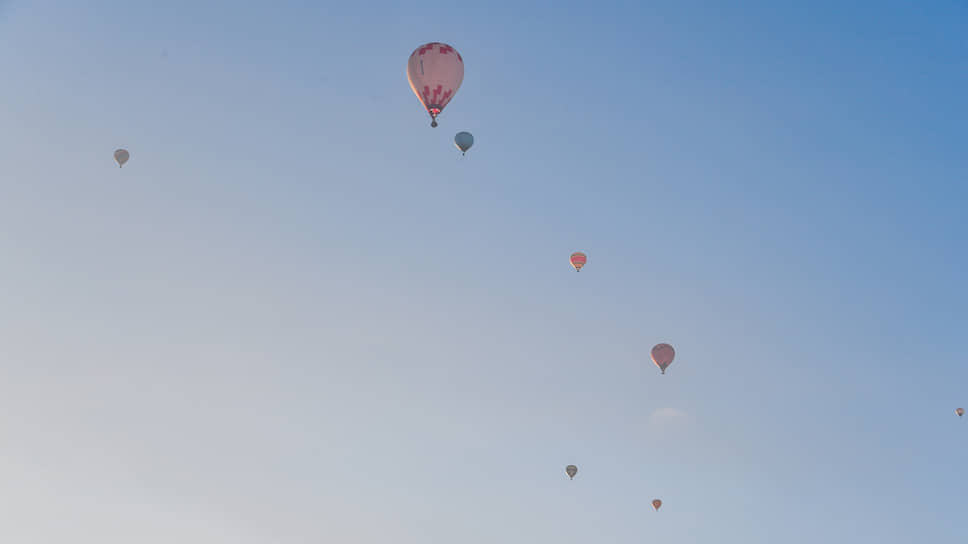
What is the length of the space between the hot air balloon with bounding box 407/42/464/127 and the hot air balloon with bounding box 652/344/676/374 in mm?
19899

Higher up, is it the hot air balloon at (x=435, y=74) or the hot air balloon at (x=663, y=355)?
the hot air balloon at (x=435, y=74)

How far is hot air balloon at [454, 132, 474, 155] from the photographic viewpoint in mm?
62938

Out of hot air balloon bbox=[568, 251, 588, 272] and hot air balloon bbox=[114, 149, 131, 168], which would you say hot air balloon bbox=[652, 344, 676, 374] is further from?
hot air balloon bbox=[114, 149, 131, 168]

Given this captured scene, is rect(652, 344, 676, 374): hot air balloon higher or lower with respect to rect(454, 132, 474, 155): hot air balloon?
lower

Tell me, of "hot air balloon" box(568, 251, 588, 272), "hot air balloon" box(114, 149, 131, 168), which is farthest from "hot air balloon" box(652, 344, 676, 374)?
"hot air balloon" box(114, 149, 131, 168)

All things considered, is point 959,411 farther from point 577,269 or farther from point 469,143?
point 469,143

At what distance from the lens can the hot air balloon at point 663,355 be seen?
66000 mm

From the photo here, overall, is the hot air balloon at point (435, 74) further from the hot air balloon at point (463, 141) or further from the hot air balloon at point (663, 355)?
the hot air balloon at point (663, 355)

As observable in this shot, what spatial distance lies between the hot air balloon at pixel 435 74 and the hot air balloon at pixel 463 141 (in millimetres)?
6396

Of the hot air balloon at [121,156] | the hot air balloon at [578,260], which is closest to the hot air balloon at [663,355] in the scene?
the hot air balloon at [578,260]

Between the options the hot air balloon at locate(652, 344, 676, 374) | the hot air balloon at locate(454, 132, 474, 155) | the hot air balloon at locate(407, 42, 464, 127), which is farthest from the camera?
the hot air balloon at locate(652, 344, 676, 374)

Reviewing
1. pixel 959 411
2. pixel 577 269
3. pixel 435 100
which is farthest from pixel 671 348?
pixel 959 411

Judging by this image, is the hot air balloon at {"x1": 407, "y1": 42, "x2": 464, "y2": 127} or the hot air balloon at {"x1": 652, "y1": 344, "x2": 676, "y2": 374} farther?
the hot air balloon at {"x1": 652, "y1": 344, "x2": 676, "y2": 374}

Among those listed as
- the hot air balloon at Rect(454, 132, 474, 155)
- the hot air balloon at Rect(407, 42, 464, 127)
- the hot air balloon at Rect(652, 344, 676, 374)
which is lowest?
the hot air balloon at Rect(652, 344, 676, 374)
